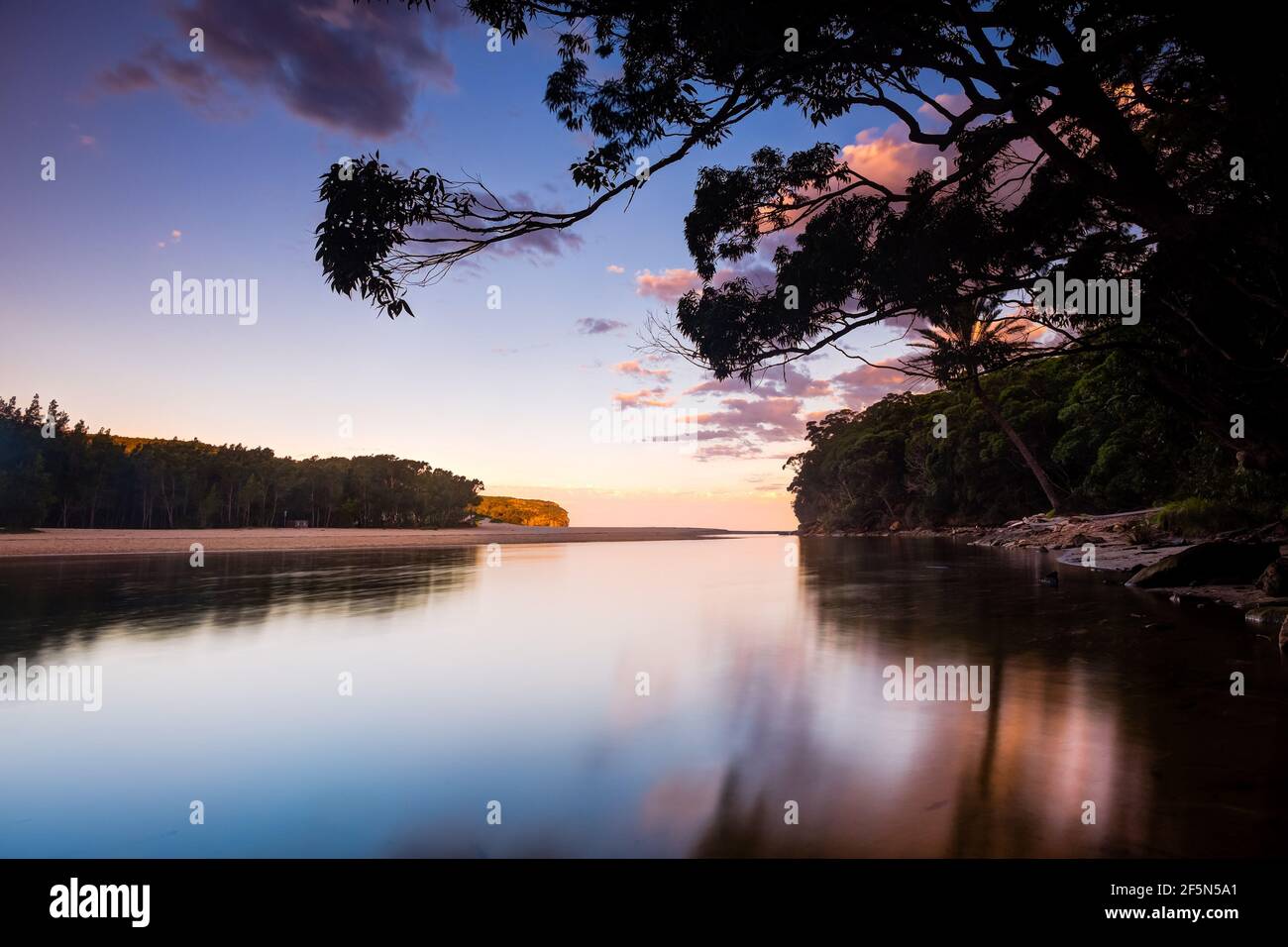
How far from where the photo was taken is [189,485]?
6144 centimetres

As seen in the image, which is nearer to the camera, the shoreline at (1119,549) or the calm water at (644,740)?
the calm water at (644,740)

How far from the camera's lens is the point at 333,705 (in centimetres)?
613

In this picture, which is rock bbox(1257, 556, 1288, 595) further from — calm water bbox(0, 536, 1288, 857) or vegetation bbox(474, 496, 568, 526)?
vegetation bbox(474, 496, 568, 526)

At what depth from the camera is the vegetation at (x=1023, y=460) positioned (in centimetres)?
1952

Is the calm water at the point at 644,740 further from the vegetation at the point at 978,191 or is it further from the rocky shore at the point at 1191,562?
the vegetation at the point at 978,191

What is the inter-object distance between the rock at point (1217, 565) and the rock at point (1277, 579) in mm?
2763

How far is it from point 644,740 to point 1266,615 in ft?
31.4

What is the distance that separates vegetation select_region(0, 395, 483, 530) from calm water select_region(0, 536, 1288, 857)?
4845 cm

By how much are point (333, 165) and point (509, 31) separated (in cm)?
270

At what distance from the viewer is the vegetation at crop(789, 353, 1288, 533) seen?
768 inches

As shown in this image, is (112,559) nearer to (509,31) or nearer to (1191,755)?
(509,31)

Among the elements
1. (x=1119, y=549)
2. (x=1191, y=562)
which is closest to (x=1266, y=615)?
(x=1191, y=562)

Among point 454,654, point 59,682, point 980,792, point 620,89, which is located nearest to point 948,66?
point 620,89

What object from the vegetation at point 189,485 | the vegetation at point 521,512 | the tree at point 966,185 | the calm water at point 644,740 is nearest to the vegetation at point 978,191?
the tree at point 966,185
